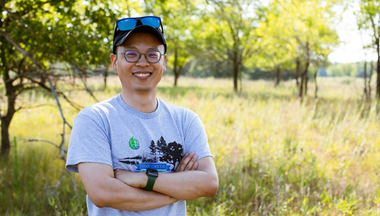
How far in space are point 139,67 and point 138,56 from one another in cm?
8

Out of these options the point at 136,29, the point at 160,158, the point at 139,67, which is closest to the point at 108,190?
the point at 160,158

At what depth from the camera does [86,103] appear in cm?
820

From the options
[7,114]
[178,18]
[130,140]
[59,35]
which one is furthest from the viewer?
[178,18]

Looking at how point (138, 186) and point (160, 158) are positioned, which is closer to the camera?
point (138, 186)

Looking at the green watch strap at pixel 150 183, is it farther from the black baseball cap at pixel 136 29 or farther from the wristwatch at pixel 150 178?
the black baseball cap at pixel 136 29

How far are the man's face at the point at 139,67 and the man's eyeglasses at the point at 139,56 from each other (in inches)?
0.7

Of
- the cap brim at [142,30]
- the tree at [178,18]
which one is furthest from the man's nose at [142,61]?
the tree at [178,18]

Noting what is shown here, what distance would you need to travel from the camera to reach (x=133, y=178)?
1.51 meters

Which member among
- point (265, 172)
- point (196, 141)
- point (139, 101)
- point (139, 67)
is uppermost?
point (139, 67)

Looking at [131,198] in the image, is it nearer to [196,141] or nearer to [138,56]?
[196,141]

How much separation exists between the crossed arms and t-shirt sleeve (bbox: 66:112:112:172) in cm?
4

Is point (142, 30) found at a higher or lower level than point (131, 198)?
higher

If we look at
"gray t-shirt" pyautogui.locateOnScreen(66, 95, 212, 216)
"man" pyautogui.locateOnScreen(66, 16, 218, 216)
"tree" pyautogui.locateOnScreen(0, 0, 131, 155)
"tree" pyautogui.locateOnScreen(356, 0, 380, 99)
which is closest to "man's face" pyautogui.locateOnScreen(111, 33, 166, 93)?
"man" pyautogui.locateOnScreen(66, 16, 218, 216)

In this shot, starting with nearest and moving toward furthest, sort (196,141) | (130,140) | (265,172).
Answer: (130,140)
(196,141)
(265,172)
